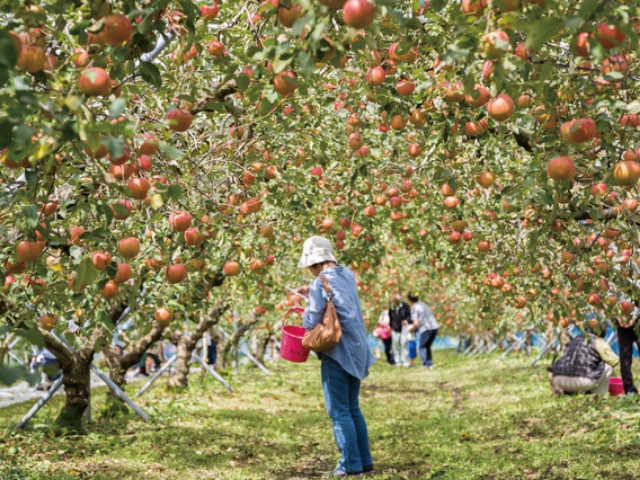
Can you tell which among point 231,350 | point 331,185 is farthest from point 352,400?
point 231,350

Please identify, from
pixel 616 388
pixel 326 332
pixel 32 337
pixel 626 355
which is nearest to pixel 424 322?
pixel 616 388

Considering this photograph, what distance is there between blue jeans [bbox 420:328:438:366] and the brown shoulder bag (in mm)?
11833

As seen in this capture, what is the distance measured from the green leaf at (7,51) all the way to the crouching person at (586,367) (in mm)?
7518

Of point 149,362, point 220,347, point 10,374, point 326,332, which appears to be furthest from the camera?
point 149,362

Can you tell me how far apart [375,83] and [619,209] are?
5.66 feet

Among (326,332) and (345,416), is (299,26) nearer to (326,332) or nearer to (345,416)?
(326,332)

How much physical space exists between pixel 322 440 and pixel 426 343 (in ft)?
34.7

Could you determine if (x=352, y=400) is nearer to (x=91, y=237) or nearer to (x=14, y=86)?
(x=91, y=237)

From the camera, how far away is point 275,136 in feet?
16.9

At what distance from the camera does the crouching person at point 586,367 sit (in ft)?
26.3

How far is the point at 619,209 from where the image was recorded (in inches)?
158

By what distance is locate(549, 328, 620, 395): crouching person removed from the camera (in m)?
8.03

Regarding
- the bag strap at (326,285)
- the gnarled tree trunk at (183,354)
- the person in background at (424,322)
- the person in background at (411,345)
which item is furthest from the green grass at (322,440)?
the person in background at (411,345)

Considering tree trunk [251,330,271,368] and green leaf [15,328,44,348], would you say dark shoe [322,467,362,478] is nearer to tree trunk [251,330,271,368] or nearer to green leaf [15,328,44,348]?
green leaf [15,328,44,348]
